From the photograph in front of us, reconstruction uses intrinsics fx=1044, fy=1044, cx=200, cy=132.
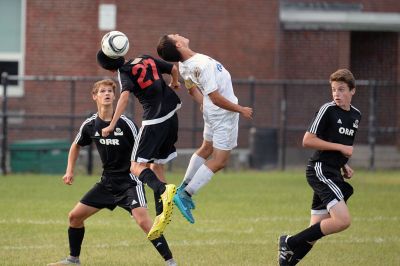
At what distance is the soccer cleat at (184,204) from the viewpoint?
36.9 ft

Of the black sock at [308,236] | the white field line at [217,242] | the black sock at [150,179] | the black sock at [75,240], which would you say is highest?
the black sock at [150,179]

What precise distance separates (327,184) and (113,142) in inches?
88.9

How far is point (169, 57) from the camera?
11.5 m

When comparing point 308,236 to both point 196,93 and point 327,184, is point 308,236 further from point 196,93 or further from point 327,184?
point 196,93

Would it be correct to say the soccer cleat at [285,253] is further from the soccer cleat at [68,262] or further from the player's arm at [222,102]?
the soccer cleat at [68,262]

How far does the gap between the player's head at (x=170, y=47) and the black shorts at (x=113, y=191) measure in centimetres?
151

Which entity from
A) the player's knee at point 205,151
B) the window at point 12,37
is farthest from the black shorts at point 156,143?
the window at point 12,37

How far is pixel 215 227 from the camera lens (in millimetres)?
14211

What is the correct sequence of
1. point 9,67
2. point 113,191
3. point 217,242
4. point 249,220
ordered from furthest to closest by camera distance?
point 9,67 < point 249,220 < point 217,242 < point 113,191

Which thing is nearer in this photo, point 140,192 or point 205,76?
point 140,192

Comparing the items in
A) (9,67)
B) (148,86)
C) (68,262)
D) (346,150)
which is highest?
(148,86)

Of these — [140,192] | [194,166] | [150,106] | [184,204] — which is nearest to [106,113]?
[150,106]

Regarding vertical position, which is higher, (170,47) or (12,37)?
(170,47)

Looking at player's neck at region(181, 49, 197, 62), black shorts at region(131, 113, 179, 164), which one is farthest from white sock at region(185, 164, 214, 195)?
player's neck at region(181, 49, 197, 62)
